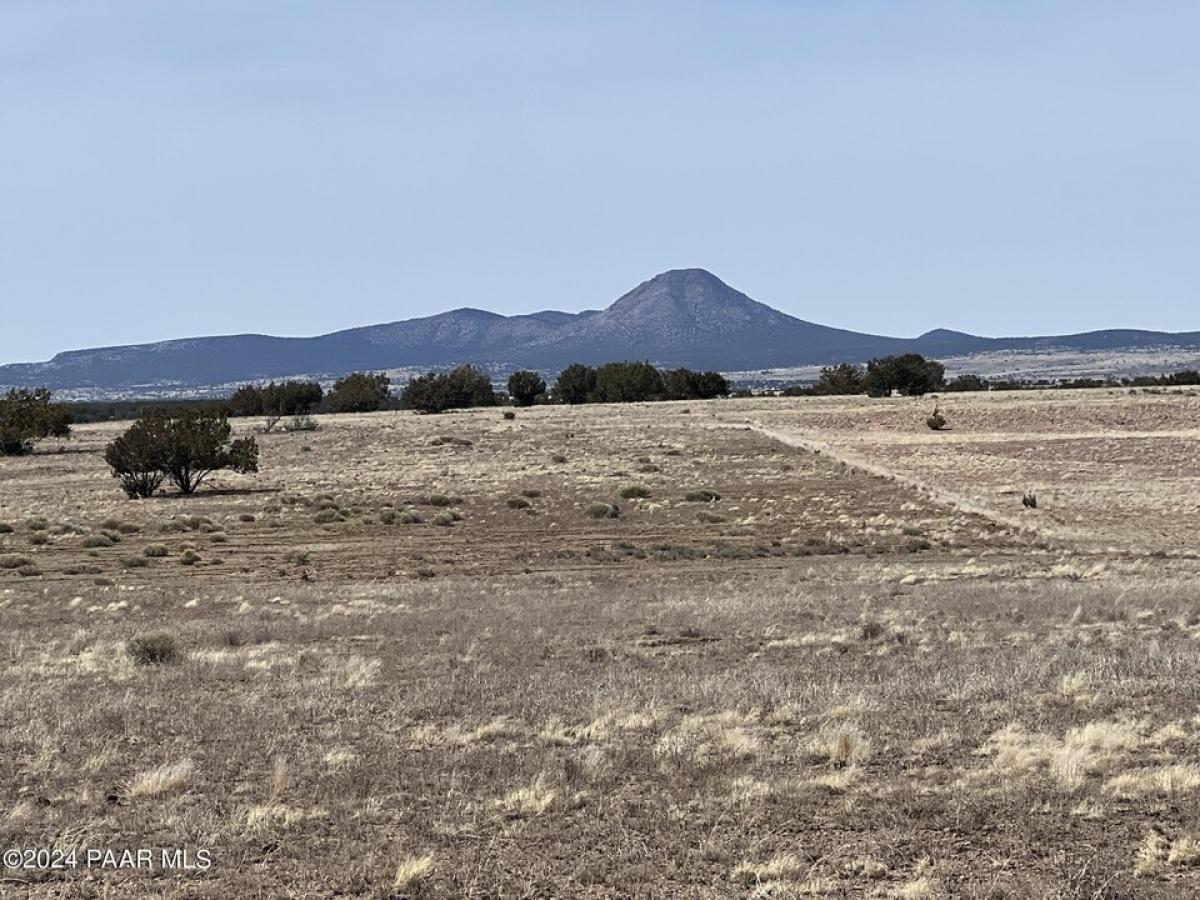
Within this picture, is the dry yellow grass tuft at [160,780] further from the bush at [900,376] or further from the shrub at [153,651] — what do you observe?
the bush at [900,376]

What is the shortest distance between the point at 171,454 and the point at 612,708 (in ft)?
124

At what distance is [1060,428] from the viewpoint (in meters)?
68.6

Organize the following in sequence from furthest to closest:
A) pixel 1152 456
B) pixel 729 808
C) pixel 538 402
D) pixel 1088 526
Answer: pixel 538 402 < pixel 1152 456 < pixel 1088 526 < pixel 729 808

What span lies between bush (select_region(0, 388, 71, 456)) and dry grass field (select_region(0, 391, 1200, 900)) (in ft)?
128

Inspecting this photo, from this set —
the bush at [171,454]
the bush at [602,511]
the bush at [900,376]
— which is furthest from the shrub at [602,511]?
the bush at [900,376]

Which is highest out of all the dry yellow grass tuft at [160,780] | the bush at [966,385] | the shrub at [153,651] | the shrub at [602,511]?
the bush at [966,385]

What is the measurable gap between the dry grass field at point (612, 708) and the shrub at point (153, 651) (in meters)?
0.03

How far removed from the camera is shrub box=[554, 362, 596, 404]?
125m

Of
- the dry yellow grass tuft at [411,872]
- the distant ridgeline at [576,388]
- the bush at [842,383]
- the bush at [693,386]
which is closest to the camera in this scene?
the dry yellow grass tuft at [411,872]

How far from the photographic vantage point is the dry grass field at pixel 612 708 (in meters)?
7.40

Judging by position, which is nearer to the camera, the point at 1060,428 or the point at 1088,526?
the point at 1088,526

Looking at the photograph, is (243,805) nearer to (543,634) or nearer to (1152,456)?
(543,634)

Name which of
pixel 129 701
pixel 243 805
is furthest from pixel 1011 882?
pixel 129 701

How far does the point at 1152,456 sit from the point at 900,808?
4831cm
